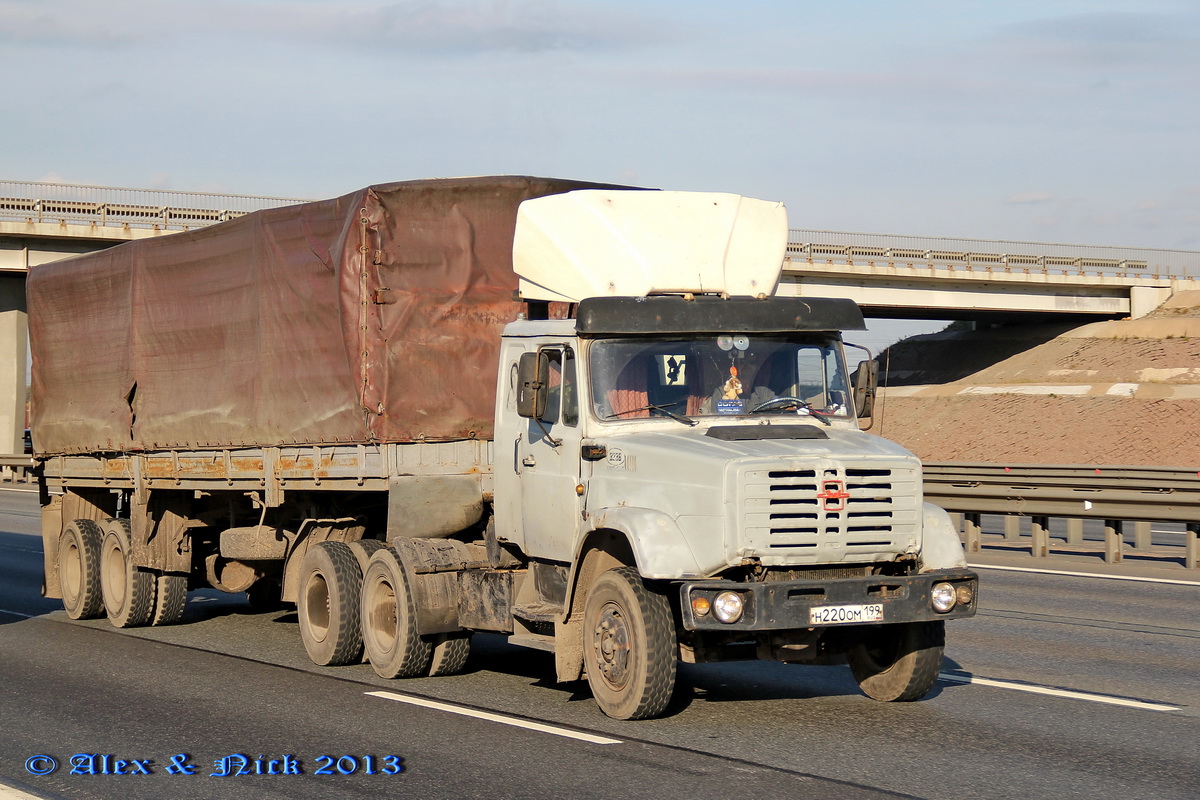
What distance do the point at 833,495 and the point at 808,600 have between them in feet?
1.94

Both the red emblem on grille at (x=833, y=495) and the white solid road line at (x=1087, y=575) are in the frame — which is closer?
the red emblem on grille at (x=833, y=495)

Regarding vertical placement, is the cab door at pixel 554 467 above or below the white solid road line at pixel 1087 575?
above

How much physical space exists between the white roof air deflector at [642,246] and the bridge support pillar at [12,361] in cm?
4148

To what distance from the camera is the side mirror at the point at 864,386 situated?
30.3 feet

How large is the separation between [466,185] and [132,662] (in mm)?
4667

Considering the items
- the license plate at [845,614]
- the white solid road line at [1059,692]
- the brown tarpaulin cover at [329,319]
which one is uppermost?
the brown tarpaulin cover at [329,319]

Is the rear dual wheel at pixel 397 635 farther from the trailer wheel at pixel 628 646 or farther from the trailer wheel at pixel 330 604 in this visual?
the trailer wheel at pixel 628 646

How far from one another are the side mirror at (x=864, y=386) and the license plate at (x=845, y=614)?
5.39ft

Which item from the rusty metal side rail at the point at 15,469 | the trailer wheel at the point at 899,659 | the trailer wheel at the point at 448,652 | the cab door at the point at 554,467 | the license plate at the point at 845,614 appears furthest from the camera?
the rusty metal side rail at the point at 15,469

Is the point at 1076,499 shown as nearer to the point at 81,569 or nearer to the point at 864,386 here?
the point at 864,386

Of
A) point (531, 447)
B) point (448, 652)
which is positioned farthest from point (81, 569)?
point (531, 447)

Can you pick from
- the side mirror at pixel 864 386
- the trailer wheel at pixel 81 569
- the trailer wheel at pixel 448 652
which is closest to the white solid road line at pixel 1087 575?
the side mirror at pixel 864 386

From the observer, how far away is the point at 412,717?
8.84 m

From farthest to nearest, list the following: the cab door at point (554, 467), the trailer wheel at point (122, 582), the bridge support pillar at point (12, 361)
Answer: the bridge support pillar at point (12, 361) → the trailer wheel at point (122, 582) → the cab door at point (554, 467)
